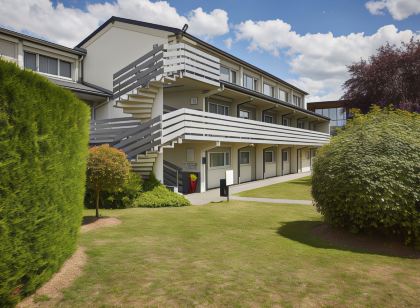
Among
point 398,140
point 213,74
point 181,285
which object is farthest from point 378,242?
point 213,74

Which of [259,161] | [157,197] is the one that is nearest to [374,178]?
[157,197]

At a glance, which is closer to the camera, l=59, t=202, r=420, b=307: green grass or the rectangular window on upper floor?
l=59, t=202, r=420, b=307: green grass

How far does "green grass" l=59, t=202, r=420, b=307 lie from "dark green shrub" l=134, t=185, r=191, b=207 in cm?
395

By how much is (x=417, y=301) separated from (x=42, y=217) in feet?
19.4

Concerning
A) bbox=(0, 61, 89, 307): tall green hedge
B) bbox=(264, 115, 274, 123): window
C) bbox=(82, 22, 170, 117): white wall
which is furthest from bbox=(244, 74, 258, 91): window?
bbox=(0, 61, 89, 307): tall green hedge

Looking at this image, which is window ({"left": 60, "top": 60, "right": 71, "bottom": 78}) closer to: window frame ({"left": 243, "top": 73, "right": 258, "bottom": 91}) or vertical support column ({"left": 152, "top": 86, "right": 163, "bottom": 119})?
vertical support column ({"left": 152, "top": 86, "right": 163, "bottom": 119})

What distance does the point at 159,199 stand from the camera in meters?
14.6

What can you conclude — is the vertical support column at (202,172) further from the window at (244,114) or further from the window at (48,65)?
the window at (48,65)

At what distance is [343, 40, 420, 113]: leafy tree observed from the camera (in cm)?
2566

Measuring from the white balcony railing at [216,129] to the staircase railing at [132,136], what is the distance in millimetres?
415

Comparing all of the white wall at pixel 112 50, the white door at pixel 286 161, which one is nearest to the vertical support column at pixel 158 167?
the white wall at pixel 112 50

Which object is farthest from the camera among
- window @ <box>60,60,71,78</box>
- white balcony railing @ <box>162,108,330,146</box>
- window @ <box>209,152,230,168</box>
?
window @ <box>209,152,230,168</box>

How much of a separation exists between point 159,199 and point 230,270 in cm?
883

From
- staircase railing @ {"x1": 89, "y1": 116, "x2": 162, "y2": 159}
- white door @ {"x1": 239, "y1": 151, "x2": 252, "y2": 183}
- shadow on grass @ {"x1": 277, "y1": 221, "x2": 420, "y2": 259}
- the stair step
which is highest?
the stair step
